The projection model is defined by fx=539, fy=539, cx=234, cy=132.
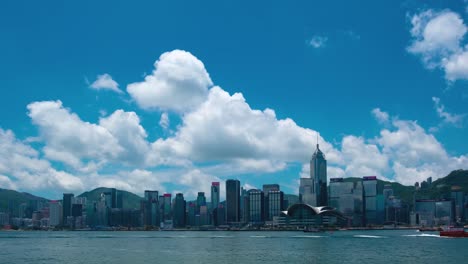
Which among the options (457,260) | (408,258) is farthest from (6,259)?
(457,260)

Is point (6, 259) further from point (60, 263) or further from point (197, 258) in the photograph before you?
point (197, 258)

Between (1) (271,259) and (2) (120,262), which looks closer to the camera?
(2) (120,262)

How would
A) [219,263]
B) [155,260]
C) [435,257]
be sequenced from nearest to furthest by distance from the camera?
[219,263], [155,260], [435,257]

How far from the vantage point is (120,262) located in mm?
99500

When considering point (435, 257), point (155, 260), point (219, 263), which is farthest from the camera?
point (435, 257)

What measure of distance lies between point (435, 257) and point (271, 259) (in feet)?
115

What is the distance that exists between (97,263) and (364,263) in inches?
1913

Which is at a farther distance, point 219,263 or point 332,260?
point 332,260

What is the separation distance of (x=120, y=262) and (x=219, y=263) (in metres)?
18.6

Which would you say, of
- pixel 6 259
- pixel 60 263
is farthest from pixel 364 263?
pixel 6 259

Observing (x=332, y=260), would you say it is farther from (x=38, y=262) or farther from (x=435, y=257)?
(x=38, y=262)

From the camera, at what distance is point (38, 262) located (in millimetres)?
102625

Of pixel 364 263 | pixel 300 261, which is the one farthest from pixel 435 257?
pixel 300 261

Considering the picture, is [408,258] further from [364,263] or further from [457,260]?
[364,263]
